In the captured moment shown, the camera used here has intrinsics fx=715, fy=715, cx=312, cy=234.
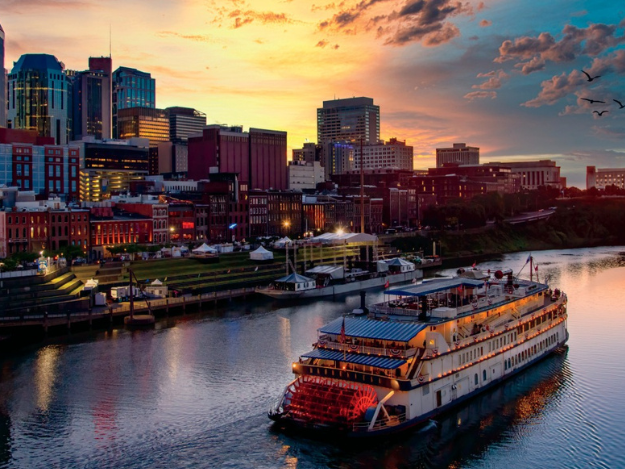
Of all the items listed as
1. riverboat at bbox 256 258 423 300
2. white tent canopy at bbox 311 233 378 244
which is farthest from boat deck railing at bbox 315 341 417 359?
white tent canopy at bbox 311 233 378 244

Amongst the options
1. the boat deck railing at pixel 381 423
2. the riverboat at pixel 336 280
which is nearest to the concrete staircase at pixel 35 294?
the riverboat at pixel 336 280

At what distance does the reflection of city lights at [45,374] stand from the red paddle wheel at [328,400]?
54.9ft

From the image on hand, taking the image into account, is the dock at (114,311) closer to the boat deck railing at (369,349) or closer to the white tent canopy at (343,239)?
the white tent canopy at (343,239)

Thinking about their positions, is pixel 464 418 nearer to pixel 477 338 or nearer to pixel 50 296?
pixel 477 338

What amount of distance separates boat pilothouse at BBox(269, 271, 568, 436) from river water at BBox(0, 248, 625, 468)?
1.19 metres

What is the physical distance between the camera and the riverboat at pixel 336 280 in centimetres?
9375

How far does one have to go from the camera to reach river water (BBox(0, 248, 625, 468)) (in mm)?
38438

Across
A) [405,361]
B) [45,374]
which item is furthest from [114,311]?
[405,361]

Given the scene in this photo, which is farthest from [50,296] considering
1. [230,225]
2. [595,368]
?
[230,225]

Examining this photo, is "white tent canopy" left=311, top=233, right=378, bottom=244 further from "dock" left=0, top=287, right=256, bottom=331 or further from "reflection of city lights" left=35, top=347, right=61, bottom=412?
"reflection of city lights" left=35, top=347, right=61, bottom=412

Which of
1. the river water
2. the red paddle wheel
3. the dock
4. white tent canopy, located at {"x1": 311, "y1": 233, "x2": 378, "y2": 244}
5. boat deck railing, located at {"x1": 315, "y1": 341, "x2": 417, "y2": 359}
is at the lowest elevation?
the river water

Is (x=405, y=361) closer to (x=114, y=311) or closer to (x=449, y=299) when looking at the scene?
(x=449, y=299)

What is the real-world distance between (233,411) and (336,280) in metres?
59.7

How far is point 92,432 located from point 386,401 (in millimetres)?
17219
